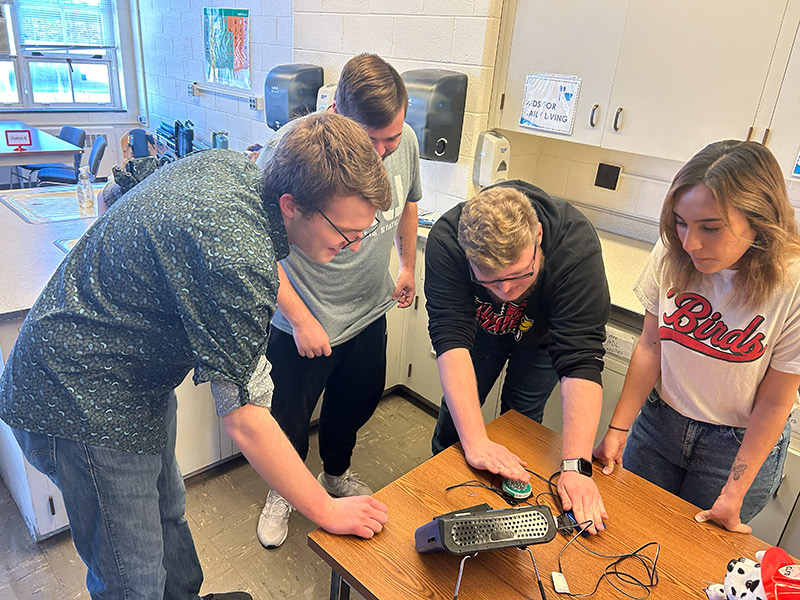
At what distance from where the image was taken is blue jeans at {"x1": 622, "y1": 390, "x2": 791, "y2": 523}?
1241mm

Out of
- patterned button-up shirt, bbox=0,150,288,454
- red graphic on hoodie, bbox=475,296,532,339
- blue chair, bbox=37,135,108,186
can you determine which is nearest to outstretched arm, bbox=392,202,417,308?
red graphic on hoodie, bbox=475,296,532,339

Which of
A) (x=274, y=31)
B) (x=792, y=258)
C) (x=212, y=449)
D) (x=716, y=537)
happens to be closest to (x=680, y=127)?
(x=792, y=258)

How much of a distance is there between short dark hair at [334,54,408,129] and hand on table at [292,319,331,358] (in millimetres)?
567

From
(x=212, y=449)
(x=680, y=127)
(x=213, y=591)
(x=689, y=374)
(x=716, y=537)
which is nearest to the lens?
(x=716, y=537)

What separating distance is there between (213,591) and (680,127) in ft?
7.09

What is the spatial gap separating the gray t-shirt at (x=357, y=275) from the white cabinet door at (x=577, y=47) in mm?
746

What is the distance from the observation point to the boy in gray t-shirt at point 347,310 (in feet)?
4.90

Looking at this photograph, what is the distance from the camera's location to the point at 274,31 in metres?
3.49

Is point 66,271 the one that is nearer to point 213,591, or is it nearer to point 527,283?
point 527,283

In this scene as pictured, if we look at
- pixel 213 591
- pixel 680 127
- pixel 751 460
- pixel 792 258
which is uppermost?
pixel 680 127

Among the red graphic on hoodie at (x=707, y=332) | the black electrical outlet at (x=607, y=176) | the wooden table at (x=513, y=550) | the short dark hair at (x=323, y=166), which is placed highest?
the short dark hair at (x=323, y=166)

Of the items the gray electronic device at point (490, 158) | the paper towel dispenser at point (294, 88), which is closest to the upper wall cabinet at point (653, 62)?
the gray electronic device at point (490, 158)

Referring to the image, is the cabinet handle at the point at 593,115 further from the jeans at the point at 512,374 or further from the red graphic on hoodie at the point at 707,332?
the red graphic on hoodie at the point at 707,332

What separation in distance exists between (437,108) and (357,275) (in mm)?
998
